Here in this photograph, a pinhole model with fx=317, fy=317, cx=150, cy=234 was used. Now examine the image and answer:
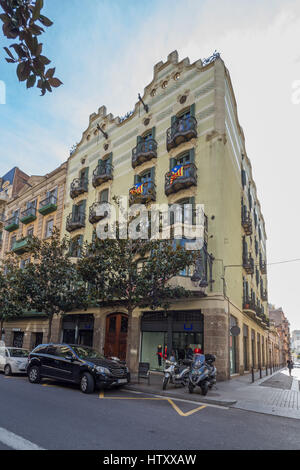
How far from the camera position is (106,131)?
25.1 meters

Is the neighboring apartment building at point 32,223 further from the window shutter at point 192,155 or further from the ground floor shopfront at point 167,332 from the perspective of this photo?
the window shutter at point 192,155

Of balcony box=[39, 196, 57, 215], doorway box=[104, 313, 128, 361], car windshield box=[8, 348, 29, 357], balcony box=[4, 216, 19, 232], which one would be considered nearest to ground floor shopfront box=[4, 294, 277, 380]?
doorway box=[104, 313, 128, 361]

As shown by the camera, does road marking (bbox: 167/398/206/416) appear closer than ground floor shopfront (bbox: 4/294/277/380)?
Yes

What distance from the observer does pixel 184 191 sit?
18.0 m

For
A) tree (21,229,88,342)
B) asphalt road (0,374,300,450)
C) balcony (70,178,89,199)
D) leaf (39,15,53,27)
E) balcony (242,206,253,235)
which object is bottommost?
asphalt road (0,374,300,450)

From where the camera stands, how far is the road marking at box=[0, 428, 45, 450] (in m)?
4.74

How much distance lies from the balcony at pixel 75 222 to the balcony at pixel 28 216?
5632 millimetres

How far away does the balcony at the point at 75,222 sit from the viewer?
76.5 feet

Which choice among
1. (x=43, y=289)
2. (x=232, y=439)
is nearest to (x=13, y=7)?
(x=232, y=439)

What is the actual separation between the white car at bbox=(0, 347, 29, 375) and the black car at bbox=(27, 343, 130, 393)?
2.29 metres

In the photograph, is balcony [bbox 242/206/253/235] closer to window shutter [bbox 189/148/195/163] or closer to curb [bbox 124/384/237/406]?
window shutter [bbox 189/148/195/163]

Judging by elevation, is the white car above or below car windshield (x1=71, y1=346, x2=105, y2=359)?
below

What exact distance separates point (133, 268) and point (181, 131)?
370 inches

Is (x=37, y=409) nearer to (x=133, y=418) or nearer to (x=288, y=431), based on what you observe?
(x=133, y=418)
